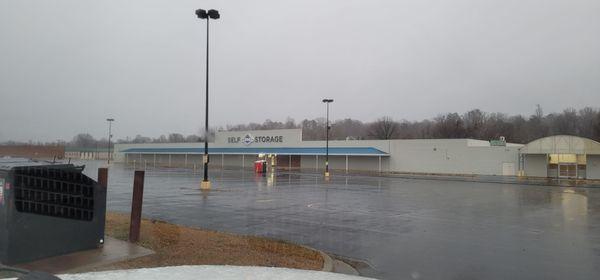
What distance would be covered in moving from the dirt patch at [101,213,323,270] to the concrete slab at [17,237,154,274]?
0.23 metres

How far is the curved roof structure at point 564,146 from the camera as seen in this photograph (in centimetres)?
4131

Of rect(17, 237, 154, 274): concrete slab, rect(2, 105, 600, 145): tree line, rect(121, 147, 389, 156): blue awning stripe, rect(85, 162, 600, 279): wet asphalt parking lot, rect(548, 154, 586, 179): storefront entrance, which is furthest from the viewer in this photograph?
rect(2, 105, 600, 145): tree line

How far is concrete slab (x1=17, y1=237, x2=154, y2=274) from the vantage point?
6207mm

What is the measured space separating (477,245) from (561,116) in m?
106

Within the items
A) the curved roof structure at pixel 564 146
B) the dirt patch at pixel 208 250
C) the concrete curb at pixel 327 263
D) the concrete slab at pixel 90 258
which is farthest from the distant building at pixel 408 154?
the concrete slab at pixel 90 258

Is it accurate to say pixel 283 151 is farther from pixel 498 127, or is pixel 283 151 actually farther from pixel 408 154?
pixel 498 127

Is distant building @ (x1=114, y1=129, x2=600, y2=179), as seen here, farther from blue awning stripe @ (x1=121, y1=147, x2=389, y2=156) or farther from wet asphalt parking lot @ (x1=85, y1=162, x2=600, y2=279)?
wet asphalt parking lot @ (x1=85, y1=162, x2=600, y2=279)

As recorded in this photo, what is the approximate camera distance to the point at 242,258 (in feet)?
24.2

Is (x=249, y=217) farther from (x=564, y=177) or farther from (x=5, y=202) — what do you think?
(x=564, y=177)

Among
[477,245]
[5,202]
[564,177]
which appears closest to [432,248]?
[477,245]

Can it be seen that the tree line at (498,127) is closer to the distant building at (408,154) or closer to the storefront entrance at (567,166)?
the distant building at (408,154)

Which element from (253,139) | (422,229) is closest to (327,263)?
(422,229)

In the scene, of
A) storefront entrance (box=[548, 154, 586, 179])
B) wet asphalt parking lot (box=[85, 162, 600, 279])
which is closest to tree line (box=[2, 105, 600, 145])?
storefront entrance (box=[548, 154, 586, 179])

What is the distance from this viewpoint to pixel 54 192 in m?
6.57
